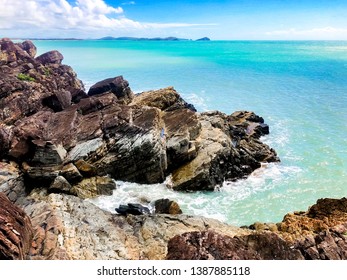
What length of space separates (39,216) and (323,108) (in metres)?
55.7

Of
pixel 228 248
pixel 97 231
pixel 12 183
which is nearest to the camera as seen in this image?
pixel 228 248

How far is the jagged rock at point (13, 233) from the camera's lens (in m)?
12.4

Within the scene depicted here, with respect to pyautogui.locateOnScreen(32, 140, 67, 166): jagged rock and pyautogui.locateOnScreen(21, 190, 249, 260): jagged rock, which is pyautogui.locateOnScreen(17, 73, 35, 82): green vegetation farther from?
pyautogui.locateOnScreen(21, 190, 249, 260): jagged rock

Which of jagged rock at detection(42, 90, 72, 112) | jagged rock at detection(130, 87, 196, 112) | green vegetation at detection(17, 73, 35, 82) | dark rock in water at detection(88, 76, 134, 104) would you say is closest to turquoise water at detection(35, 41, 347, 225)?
jagged rock at detection(130, 87, 196, 112)

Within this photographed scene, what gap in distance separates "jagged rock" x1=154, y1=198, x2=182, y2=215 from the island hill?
4.1 inches

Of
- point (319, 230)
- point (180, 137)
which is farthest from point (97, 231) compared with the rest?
point (180, 137)

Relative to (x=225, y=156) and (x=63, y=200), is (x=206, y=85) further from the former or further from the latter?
(x=63, y=200)

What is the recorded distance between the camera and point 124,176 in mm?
29000

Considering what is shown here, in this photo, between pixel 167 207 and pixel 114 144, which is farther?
pixel 114 144

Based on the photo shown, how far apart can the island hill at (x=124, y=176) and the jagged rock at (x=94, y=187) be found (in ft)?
0.29

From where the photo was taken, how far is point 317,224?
1866 centimetres

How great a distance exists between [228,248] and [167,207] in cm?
1083

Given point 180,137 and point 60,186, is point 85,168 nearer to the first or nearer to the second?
point 60,186
